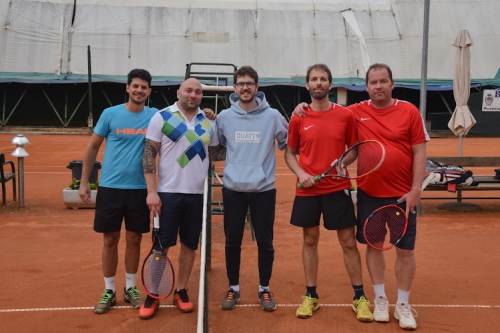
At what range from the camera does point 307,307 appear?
4.84 m

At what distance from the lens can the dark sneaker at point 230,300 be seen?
16.5ft

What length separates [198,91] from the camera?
190 inches

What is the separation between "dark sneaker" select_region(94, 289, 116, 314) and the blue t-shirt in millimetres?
945

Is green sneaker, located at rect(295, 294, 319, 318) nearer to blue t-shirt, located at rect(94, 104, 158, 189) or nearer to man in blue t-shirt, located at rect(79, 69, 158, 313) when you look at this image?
man in blue t-shirt, located at rect(79, 69, 158, 313)

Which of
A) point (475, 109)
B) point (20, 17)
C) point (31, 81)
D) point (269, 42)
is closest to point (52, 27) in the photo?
point (20, 17)

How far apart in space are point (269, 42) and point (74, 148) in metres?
14.0

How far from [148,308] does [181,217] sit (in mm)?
785

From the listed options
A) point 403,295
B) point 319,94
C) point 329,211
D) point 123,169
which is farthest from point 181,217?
point 403,295

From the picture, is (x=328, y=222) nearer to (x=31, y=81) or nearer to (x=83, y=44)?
(x=31, y=81)

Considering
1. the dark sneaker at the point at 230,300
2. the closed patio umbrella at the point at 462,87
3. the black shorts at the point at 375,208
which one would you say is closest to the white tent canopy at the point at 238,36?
the closed patio umbrella at the point at 462,87

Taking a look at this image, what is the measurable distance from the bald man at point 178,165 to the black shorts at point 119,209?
0.60 feet

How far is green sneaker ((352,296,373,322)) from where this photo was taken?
4719 millimetres

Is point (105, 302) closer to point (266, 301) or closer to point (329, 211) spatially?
point (266, 301)

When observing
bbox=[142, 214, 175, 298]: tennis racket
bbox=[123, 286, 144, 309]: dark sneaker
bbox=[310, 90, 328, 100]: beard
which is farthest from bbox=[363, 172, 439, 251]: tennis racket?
bbox=[123, 286, 144, 309]: dark sneaker
